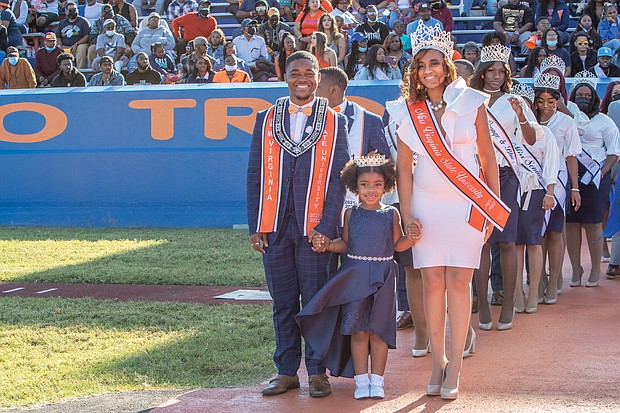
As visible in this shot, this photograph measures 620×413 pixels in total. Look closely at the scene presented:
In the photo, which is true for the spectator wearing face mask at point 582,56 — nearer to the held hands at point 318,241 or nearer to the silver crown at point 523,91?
the silver crown at point 523,91

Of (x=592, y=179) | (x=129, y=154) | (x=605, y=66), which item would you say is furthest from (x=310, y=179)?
(x=605, y=66)

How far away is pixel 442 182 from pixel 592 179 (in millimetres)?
4612

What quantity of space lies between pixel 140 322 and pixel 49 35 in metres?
11.7

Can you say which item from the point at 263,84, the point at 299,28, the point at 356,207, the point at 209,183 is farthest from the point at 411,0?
the point at 356,207

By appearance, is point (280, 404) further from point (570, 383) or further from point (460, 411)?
point (570, 383)

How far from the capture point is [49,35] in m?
18.5

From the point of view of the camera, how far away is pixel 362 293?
18.1 feet

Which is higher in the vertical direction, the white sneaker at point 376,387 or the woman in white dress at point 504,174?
the woman in white dress at point 504,174

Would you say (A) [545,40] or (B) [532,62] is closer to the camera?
(B) [532,62]

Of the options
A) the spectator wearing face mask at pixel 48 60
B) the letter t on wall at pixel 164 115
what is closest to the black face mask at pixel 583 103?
the letter t on wall at pixel 164 115

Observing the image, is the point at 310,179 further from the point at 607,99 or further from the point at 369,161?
the point at 607,99

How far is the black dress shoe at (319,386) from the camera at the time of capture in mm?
5574

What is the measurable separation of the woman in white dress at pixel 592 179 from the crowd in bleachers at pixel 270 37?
4.94 m

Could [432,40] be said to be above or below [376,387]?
above
